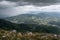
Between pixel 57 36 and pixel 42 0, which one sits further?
pixel 42 0

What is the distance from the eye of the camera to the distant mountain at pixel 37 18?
15.4ft

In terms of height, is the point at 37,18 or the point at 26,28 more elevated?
the point at 37,18

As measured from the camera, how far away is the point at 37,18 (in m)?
4.75

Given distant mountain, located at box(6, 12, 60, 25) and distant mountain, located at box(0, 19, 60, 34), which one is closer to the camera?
distant mountain, located at box(0, 19, 60, 34)

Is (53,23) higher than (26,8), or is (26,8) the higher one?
(26,8)

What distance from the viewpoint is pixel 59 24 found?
469cm

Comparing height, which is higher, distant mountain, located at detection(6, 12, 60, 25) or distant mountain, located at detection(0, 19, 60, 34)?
distant mountain, located at detection(6, 12, 60, 25)

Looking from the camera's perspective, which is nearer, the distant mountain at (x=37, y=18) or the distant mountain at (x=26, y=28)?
the distant mountain at (x=26, y=28)

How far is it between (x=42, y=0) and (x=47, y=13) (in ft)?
1.48

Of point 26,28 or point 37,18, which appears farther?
point 37,18

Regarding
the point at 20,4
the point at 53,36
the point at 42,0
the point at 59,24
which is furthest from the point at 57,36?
the point at 20,4

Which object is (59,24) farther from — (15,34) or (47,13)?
(15,34)

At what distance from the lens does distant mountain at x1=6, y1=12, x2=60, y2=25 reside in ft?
15.4

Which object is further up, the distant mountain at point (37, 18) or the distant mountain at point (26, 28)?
the distant mountain at point (37, 18)
